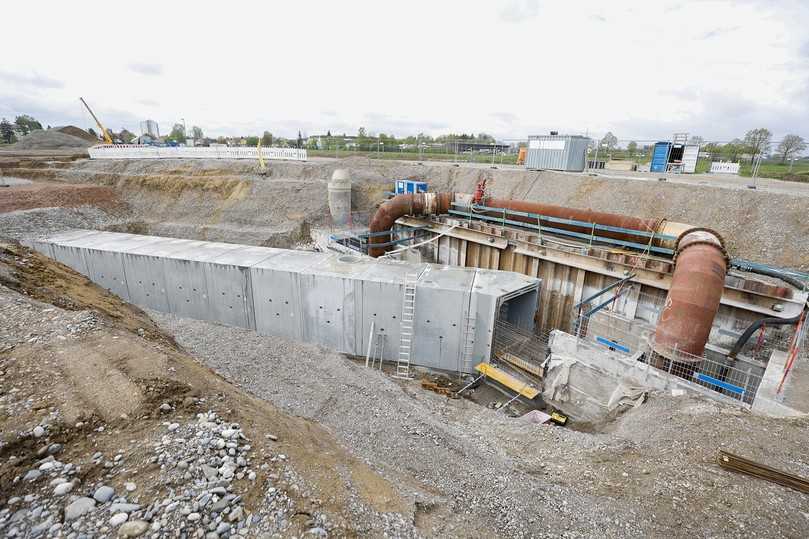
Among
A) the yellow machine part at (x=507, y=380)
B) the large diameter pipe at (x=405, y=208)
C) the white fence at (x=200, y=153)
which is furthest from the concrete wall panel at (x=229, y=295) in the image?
the white fence at (x=200, y=153)

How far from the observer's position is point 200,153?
106 ft

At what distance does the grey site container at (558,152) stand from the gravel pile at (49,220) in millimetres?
25369

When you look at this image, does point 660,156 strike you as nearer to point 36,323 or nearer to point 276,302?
point 276,302

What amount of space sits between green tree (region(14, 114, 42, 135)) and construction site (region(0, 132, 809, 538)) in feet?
334

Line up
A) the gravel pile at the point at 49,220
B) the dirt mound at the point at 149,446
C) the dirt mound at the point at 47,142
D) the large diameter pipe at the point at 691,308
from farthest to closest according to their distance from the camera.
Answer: the dirt mound at the point at 47,142 < the gravel pile at the point at 49,220 < the large diameter pipe at the point at 691,308 < the dirt mound at the point at 149,446

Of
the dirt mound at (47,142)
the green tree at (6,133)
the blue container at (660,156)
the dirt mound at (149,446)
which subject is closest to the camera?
the dirt mound at (149,446)

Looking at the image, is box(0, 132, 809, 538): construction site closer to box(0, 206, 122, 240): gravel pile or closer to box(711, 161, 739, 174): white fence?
box(0, 206, 122, 240): gravel pile

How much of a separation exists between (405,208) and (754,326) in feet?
41.6

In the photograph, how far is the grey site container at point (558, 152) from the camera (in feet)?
70.7

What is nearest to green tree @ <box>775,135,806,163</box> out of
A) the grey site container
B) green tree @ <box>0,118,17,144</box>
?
the grey site container

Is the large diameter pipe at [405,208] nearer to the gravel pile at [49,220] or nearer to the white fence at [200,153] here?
the gravel pile at [49,220]

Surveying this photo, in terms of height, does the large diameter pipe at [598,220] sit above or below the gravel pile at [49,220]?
above

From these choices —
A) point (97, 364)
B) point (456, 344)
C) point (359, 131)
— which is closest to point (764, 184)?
point (456, 344)

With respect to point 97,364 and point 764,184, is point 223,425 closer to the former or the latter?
point 97,364
